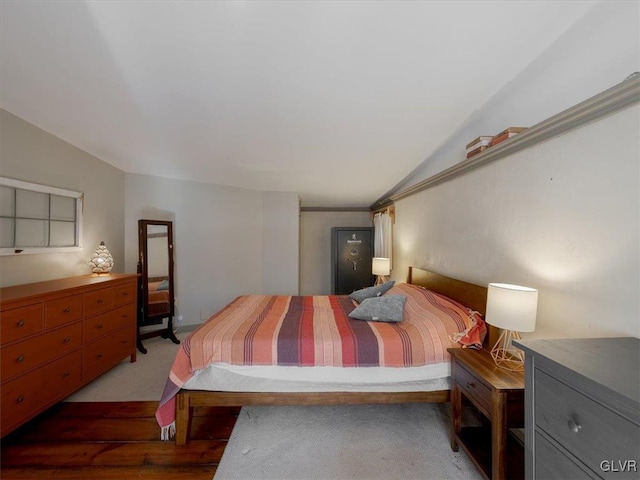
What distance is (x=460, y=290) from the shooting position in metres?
2.28

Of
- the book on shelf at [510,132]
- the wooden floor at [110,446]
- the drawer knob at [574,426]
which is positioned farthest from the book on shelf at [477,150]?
the wooden floor at [110,446]

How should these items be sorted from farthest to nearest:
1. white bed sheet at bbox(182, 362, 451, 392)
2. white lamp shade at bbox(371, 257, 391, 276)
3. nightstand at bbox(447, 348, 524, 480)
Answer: white lamp shade at bbox(371, 257, 391, 276)
white bed sheet at bbox(182, 362, 451, 392)
nightstand at bbox(447, 348, 524, 480)

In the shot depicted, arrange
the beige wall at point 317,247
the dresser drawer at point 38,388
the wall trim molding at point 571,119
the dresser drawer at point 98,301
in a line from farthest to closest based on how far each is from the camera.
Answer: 1. the beige wall at point 317,247
2. the dresser drawer at point 98,301
3. the dresser drawer at point 38,388
4. the wall trim molding at point 571,119

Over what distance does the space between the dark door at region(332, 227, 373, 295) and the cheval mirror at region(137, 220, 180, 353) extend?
306 centimetres

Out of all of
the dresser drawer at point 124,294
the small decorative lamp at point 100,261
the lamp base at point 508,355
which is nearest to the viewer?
the lamp base at point 508,355

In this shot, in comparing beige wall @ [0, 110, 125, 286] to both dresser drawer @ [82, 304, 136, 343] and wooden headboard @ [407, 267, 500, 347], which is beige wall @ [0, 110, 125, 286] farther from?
wooden headboard @ [407, 267, 500, 347]

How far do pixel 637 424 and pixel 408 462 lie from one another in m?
1.32

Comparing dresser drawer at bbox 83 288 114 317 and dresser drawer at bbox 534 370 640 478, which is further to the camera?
dresser drawer at bbox 83 288 114 317

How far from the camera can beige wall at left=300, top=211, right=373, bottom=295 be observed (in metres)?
5.77

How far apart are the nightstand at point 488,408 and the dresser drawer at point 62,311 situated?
285cm

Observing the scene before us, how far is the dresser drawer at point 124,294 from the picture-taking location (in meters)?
2.55

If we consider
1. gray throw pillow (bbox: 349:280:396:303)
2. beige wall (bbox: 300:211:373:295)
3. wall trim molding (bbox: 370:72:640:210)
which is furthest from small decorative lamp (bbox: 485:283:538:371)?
beige wall (bbox: 300:211:373:295)

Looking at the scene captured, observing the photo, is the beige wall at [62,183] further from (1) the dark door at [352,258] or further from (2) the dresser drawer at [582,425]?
(1) the dark door at [352,258]

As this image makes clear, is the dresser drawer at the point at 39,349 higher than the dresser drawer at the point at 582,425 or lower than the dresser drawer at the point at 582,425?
lower
